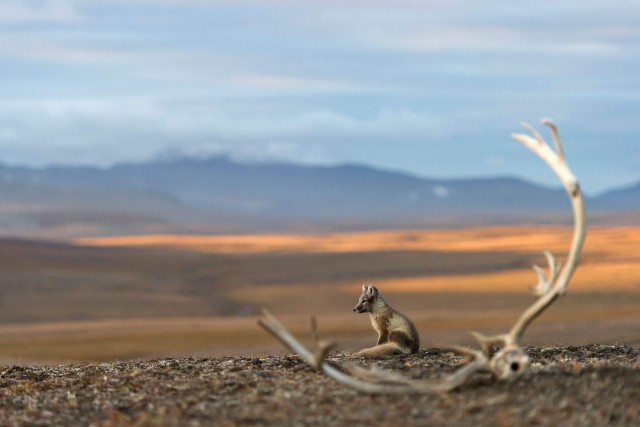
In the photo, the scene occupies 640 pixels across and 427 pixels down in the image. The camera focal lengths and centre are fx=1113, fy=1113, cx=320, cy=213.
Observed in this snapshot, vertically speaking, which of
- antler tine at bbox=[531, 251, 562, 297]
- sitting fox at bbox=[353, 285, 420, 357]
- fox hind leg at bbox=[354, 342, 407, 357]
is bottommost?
fox hind leg at bbox=[354, 342, 407, 357]

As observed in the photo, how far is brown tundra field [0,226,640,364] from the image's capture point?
130 ft

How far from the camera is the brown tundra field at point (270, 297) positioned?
130ft

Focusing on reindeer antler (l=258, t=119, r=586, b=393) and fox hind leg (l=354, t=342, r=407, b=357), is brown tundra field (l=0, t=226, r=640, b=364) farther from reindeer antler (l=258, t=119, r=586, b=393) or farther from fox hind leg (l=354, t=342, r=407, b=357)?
reindeer antler (l=258, t=119, r=586, b=393)

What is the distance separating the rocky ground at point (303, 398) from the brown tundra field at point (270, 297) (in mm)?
5101

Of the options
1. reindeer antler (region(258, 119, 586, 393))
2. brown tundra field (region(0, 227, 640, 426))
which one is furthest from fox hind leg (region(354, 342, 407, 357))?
reindeer antler (region(258, 119, 586, 393))

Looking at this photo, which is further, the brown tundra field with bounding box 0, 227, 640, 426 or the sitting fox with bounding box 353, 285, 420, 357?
the sitting fox with bounding box 353, 285, 420, 357

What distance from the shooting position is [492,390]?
10203 millimetres

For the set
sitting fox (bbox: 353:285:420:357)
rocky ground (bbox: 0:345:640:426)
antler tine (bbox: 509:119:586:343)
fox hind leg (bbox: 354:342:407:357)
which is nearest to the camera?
rocky ground (bbox: 0:345:640:426)

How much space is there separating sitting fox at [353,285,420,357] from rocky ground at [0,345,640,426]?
0.43 m

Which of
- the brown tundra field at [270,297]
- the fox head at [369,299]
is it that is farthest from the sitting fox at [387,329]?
the brown tundra field at [270,297]

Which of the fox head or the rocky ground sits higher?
the fox head

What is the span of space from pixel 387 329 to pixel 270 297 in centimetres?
5441

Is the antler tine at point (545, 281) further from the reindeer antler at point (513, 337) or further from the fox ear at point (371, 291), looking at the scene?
the fox ear at point (371, 291)

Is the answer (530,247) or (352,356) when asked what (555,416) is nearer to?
(352,356)
